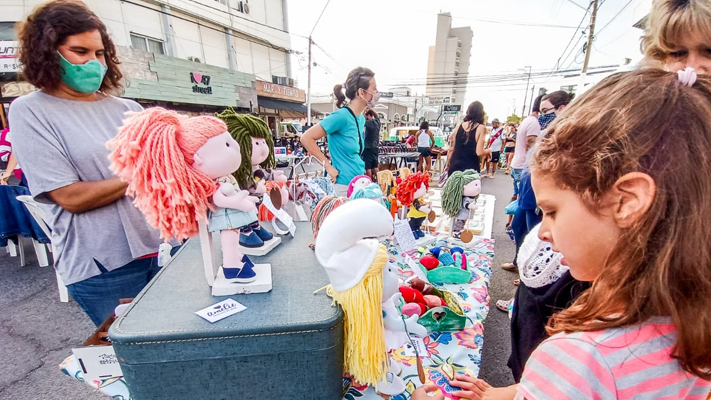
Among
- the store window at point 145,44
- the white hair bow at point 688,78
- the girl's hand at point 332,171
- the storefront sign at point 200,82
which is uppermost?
the store window at point 145,44

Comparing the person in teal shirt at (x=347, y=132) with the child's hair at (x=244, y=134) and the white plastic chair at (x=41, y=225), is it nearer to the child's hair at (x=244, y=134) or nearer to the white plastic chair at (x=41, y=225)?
the child's hair at (x=244, y=134)

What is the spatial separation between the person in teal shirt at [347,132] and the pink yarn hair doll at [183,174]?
1.30m

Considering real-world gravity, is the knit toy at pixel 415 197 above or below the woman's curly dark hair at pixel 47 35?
below

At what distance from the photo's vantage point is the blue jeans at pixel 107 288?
3.31 ft

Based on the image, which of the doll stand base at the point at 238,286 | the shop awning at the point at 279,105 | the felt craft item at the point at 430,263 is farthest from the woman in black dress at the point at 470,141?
the shop awning at the point at 279,105

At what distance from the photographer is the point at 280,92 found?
46.1 ft

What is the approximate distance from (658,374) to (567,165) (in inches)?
14.2

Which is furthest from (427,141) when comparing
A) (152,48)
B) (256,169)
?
(152,48)

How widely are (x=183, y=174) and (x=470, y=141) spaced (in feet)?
11.2

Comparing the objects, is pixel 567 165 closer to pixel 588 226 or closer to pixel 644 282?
pixel 588 226

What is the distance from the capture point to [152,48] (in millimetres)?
9508

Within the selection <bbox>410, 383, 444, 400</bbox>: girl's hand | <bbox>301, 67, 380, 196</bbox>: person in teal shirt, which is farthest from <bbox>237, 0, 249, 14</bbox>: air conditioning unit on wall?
<bbox>410, 383, 444, 400</bbox>: girl's hand

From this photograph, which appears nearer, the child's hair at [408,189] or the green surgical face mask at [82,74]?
the green surgical face mask at [82,74]

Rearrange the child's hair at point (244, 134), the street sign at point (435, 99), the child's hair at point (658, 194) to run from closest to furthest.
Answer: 1. the child's hair at point (658, 194)
2. the child's hair at point (244, 134)
3. the street sign at point (435, 99)
